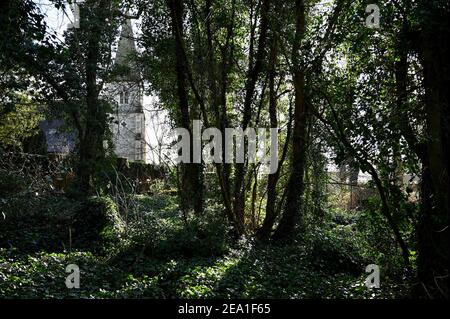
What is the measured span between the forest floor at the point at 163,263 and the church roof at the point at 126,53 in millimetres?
4886

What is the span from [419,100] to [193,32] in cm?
709

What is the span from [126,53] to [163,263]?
8657 mm

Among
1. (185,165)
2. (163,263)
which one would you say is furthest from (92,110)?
(163,263)

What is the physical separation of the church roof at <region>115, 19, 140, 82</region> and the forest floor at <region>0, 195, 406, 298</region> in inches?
192

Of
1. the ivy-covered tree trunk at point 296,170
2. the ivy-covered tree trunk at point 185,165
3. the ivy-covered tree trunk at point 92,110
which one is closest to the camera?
the ivy-covered tree trunk at point 296,170

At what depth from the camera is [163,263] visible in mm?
8086

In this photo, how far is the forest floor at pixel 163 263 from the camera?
626 cm

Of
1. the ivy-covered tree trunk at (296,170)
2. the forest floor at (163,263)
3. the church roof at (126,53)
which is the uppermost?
the church roof at (126,53)

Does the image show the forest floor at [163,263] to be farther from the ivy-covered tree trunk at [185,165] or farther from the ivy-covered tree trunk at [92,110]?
the ivy-covered tree trunk at [92,110]

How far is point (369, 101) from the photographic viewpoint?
6.46 meters

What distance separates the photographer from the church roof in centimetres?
1433

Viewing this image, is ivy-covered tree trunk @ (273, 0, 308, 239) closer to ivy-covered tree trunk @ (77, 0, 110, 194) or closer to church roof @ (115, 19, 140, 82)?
church roof @ (115, 19, 140, 82)

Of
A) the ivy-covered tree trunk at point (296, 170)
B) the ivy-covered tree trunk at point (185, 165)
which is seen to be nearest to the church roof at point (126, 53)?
the ivy-covered tree trunk at point (185, 165)

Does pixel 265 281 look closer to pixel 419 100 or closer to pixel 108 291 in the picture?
pixel 108 291
